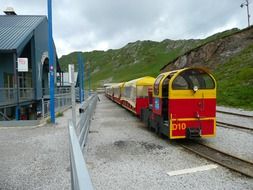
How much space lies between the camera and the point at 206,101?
975 cm

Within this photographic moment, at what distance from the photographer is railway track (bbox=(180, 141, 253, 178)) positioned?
22.4 feet

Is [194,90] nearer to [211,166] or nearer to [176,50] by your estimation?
[211,166]

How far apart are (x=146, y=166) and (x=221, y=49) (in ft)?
152

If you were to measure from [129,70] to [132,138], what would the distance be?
154439 millimetres

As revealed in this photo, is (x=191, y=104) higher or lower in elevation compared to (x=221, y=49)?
lower

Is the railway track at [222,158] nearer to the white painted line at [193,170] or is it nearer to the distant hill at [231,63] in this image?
the white painted line at [193,170]

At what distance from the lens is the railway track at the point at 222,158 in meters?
6.82

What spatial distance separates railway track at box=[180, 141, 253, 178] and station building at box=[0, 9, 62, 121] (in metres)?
13.3

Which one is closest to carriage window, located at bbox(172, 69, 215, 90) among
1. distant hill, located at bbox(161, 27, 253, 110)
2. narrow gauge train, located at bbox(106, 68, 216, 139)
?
narrow gauge train, located at bbox(106, 68, 216, 139)

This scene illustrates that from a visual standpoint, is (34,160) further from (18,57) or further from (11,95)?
(18,57)

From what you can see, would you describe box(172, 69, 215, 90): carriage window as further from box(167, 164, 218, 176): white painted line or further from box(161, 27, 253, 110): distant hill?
box(161, 27, 253, 110): distant hill

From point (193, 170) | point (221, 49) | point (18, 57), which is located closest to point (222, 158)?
point (193, 170)

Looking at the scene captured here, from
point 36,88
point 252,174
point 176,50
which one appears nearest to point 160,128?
point 252,174

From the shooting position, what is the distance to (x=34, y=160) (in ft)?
25.7
